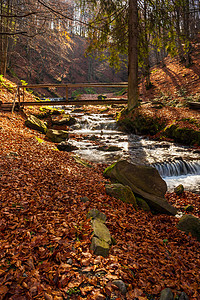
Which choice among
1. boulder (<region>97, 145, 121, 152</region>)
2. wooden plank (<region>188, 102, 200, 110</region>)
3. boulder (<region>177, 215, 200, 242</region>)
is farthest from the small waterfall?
wooden plank (<region>188, 102, 200, 110</region>)

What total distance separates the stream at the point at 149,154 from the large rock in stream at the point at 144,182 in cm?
→ 126

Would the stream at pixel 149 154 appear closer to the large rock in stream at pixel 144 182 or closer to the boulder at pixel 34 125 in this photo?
the large rock in stream at pixel 144 182

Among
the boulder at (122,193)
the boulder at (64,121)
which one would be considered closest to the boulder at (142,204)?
the boulder at (122,193)

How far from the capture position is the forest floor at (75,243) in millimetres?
2006

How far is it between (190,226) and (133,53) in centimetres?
1037

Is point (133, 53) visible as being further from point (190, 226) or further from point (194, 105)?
point (190, 226)

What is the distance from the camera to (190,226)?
3.80m

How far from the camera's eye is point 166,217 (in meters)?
4.34

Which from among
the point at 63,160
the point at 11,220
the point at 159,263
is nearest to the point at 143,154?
the point at 63,160

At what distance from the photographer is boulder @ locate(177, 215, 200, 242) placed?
372 cm

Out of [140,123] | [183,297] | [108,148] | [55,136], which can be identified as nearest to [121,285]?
[183,297]

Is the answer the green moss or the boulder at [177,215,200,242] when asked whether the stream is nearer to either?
the green moss

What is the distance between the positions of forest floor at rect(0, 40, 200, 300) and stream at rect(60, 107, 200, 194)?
1573mm

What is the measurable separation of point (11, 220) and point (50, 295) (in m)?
1.33
